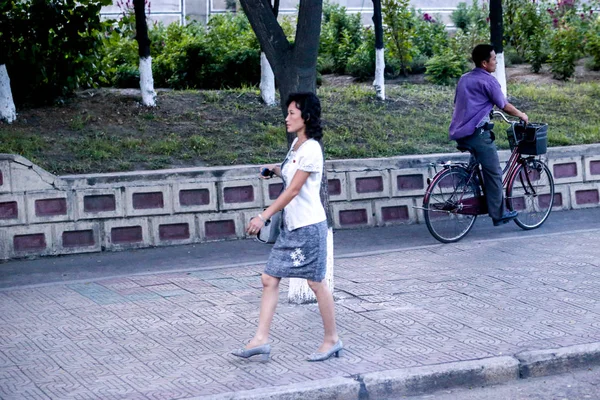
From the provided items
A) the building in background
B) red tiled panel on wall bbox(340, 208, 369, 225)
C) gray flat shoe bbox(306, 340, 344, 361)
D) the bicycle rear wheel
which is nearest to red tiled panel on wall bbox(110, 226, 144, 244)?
red tiled panel on wall bbox(340, 208, 369, 225)

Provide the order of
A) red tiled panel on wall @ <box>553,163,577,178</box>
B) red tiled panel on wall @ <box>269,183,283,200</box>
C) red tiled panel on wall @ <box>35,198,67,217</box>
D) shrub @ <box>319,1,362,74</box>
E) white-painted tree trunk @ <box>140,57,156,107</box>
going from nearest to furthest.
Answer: red tiled panel on wall @ <box>35,198,67,217</box>
red tiled panel on wall @ <box>269,183,283,200</box>
red tiled panel on wall @ <box>553,163,577,178</box>
white-painted tree trunk @ <box>140,57,156,107</box>
shrub @ <box>319,1,362,74</box>

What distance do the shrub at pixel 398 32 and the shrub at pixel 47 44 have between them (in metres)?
5.90

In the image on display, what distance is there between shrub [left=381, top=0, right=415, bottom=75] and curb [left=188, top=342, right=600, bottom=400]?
10.8 metres

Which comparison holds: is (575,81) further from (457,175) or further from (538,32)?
(457,175)

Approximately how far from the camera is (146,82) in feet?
39.9

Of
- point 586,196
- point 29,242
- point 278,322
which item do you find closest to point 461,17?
point 586,196

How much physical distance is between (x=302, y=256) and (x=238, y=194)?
434 cm

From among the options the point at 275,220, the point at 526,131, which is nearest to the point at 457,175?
the point at 526,131

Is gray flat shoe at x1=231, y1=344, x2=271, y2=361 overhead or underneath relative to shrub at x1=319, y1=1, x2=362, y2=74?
underneath

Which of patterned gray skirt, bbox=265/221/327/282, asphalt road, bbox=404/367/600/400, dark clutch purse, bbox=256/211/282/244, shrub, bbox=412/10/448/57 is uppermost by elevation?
shrub, bbox=412/10/448/57

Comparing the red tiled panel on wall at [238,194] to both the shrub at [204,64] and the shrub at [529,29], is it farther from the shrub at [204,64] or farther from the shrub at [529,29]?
the shrub at [529,29]

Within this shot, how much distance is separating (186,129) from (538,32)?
29.0 feet

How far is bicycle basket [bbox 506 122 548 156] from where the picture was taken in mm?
10039

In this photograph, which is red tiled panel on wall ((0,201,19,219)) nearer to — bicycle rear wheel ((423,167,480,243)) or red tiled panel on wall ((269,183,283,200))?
red tiled panel on wall ((269,183,283,200))
